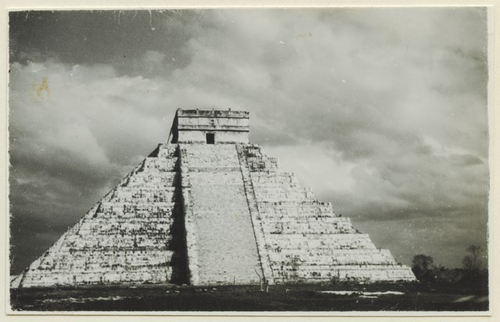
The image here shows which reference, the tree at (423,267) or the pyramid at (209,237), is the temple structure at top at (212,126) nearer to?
the pyramid at (209,237)

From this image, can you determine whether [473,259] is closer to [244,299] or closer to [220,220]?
[244,299]

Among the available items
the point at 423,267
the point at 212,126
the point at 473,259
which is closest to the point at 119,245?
the point at 212,126

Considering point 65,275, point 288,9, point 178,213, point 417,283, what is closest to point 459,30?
point 288,9

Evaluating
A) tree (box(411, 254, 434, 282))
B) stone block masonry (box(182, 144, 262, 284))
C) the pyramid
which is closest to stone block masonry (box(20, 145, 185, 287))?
the pyramid

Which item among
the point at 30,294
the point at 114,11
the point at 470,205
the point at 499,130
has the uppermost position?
the point at 114,11

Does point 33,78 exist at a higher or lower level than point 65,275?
higher

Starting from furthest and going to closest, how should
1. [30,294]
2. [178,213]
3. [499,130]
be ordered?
[178,213] < [30,294] < [499,130]
